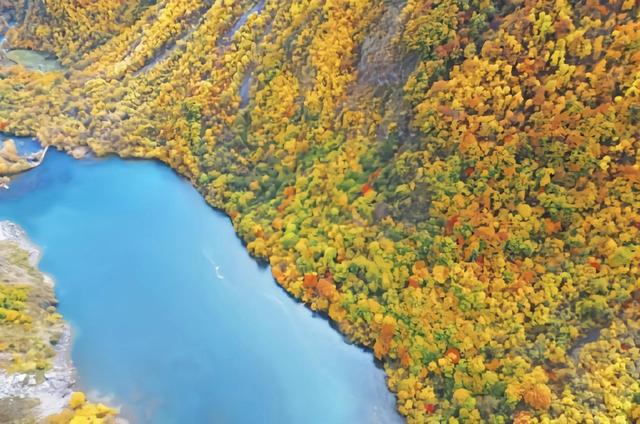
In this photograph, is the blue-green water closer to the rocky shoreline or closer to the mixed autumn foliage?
the rocky shoreline

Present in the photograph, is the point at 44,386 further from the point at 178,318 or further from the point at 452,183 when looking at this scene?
the point at 452,183

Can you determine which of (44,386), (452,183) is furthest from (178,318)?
(452,183)

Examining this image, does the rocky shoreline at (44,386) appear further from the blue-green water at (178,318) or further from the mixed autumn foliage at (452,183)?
the mixed autumn foliage at (452,183)

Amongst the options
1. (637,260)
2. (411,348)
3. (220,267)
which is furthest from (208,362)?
(637,260)

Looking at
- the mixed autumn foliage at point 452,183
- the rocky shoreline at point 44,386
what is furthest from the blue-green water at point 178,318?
the mixed autumn foliage at point 452,183

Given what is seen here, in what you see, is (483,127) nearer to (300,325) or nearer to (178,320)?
(300,325)

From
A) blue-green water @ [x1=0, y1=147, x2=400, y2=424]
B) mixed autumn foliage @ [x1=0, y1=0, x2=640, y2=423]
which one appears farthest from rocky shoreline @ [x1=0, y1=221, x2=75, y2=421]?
mixed autumn foliage @ [x1=0, y1=0, x2=640, y2=423]
